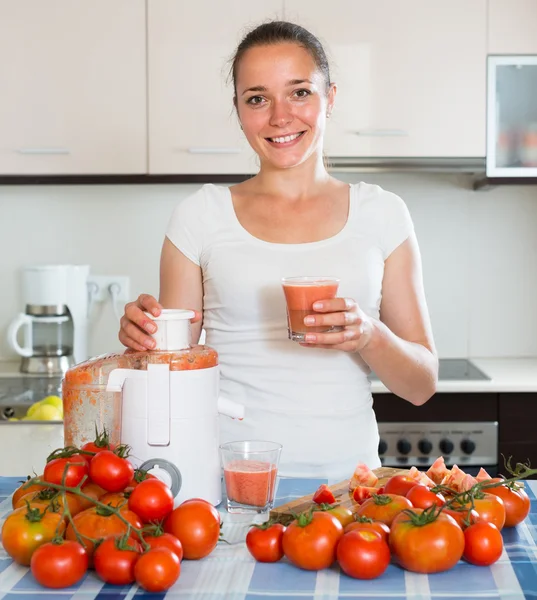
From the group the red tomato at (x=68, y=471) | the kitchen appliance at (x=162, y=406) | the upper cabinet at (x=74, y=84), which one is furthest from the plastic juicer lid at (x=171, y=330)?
the upper cabinet at (x=74, y=84)

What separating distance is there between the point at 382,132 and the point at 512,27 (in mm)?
522

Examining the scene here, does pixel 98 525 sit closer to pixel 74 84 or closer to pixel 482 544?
pixel 482 544

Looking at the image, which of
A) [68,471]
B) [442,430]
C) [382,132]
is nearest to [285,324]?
[68,471]

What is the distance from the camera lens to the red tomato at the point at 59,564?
92 cm

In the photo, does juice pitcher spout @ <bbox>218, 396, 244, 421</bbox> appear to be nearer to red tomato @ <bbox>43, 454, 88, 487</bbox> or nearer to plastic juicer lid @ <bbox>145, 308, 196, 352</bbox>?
plastic juicer lid @ <bbox>145, 308, 196, 352</bbox>

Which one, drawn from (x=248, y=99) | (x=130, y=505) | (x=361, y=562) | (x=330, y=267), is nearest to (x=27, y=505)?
(x=130, y=505)

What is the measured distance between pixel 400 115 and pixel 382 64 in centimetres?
17

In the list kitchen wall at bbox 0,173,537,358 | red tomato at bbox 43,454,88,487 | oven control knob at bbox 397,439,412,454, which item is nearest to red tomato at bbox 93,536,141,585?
red tomato at bbox 43,454,88,487

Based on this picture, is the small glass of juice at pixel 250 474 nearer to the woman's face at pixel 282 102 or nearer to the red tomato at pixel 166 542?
the red tomato at pixel 166 542

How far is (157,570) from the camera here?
2.96 ft

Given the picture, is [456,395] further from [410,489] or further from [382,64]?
[410,489]

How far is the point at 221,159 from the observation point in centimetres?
272

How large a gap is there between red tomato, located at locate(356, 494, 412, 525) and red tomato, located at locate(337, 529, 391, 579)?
0.07 metres

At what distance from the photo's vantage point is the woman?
1.57m
